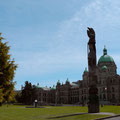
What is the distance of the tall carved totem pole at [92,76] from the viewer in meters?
24.8

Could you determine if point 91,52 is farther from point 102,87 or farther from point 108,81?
point 108,81

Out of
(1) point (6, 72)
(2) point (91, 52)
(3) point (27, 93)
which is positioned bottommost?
(3) point (27, 93)

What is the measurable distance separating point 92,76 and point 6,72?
12468mm

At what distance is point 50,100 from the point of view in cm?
14088

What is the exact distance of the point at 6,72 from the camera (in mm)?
19938

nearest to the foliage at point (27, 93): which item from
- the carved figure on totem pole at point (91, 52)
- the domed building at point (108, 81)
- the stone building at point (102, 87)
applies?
the stone building at point (102, 87)

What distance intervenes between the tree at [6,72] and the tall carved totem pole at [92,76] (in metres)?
11.1

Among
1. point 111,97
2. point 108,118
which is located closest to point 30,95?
point 111,97

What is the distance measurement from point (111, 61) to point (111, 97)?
21847 mm

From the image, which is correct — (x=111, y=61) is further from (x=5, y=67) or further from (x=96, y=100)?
(x=5, y=67)

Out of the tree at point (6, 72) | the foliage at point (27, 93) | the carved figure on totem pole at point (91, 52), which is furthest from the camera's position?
the foliage at point (27, 93)

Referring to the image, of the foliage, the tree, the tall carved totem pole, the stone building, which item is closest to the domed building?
the stone building

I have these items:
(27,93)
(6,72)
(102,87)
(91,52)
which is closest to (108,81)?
(102,87)

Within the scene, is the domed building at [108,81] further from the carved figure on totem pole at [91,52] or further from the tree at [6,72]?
the tree at [6,72]
